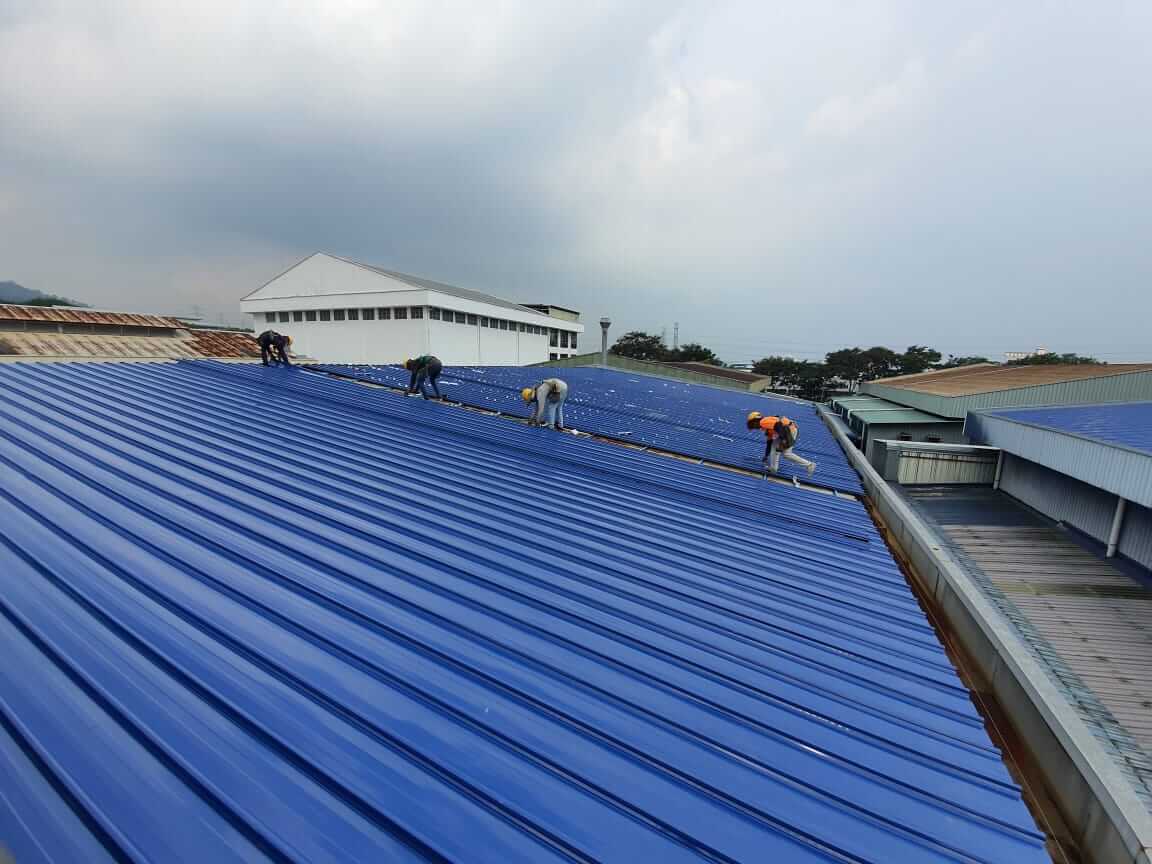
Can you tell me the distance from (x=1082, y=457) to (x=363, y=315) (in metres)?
31.0

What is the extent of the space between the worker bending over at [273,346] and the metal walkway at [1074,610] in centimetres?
1353

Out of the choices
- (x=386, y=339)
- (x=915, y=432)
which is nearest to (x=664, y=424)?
(x=915, y=432)

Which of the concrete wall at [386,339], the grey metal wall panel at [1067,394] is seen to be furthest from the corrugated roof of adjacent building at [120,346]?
the grey metal wall panel at [1067,394]

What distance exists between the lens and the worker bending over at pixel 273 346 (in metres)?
9.85

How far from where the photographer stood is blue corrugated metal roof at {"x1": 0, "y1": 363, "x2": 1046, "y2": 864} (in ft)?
4.58

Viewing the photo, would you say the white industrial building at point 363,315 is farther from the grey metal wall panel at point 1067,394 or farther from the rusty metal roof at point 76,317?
the grey metal wall panel at point 1067,394

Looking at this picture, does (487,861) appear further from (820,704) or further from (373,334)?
(373,334)

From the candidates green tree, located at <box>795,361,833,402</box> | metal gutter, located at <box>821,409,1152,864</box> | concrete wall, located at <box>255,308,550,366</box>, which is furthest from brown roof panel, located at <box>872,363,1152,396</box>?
green tree, located at <box>795,361,833,402</box>

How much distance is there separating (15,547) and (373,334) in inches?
1128

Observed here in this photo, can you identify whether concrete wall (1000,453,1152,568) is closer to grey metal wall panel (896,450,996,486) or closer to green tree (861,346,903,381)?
grey metal wall panel (896,450,996,486)

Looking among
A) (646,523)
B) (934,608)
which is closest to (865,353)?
(934,608)

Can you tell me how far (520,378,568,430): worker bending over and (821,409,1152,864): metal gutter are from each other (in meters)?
6.39

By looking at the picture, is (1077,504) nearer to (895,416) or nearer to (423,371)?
(895,416)

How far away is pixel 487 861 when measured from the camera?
1342 mm
